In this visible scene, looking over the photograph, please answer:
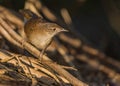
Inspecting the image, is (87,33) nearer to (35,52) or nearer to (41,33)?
(41,33)

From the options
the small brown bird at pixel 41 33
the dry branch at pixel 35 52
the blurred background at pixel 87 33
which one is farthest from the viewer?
the blurred background at pixel 87 33

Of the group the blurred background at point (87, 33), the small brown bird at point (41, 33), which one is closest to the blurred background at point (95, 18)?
the blurred background at point (87, 33)

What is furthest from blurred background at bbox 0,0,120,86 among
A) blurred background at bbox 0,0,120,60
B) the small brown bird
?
the small brown bird

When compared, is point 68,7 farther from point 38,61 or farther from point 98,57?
point 38,61

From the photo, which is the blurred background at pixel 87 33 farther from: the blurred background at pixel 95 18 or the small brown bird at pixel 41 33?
the small brown bird at pixel 41 33

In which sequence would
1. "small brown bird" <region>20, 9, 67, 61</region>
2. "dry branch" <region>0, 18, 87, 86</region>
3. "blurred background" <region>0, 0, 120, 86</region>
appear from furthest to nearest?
1. "blurred background" <region>0, 0, 120, 86</region>
2. "small brown bird" <region>20, 9, 67, 61</region>
3. "dry branch" <region>0, 18, 87, 86</region>

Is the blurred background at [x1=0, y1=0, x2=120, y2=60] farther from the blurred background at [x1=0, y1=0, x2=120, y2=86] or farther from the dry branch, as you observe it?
the dry branch

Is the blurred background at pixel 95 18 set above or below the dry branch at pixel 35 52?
above

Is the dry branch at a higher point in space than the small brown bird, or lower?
lower

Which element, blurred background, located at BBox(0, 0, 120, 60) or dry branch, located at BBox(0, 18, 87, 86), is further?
blurred background, located at BBox(0, 0, 120, 60)

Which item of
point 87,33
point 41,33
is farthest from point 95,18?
point 41,33

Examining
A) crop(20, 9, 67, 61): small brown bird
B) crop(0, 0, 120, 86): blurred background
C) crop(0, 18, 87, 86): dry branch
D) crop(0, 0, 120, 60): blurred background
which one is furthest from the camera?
crop(0, 0, 120, 60): blurred background
